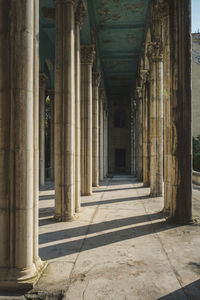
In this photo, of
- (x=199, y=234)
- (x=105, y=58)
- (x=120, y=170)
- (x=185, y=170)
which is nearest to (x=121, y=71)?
(x=105, y=58)

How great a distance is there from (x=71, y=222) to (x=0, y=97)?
4.73 metres

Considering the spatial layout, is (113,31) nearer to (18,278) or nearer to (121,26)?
(121,26)

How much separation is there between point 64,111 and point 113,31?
11064mm

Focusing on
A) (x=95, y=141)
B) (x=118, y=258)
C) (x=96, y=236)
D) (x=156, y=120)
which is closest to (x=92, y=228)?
(x=96, y=236)

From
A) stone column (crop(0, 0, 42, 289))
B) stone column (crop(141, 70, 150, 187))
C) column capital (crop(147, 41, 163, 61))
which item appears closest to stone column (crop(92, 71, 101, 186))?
stone column (crop(141, 70, 150, 187))

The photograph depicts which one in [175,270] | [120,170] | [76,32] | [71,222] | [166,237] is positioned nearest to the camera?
[175,270]

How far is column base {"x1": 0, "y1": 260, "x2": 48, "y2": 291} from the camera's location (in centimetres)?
377

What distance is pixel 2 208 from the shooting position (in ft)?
13.0

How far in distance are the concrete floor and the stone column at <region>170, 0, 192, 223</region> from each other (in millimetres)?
986

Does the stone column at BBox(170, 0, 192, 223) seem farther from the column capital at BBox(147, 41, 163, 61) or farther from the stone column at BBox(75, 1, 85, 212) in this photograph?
the column capital at BBox(147, 41, 163, 61)

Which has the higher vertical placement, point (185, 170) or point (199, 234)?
point (185, 170)

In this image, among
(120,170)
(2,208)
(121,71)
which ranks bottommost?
(120,170)

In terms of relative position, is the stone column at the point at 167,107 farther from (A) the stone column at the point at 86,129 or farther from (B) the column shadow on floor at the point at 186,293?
(A) the stone column at the point at 86,129

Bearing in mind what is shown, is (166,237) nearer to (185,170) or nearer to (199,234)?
(199,234)
